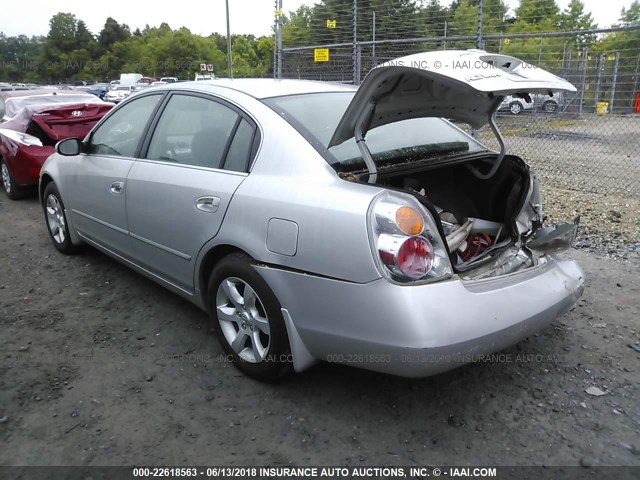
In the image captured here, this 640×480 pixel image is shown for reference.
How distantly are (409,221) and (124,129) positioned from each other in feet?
8.49

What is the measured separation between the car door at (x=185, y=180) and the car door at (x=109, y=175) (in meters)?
0.17

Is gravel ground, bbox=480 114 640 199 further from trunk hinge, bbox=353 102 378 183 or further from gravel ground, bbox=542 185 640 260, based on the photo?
trunk hinge, bbox=353 102 378 183

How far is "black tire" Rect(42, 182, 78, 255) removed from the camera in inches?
184

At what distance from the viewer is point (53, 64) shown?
7825 cm

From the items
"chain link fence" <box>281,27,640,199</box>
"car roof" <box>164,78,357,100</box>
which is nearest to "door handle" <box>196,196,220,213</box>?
"car roof" <box>164,78,357,100</box>

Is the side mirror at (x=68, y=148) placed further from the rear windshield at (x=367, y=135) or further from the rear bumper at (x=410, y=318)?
the rear bumper at (x=410, y=318)

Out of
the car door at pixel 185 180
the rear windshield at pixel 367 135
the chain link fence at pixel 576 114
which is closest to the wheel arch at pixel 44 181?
the car door at pixel 185 180

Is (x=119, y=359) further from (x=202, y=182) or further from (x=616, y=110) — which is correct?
(x=616, y=110)

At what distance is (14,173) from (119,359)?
5083mm

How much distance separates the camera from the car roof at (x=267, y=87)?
121 inches

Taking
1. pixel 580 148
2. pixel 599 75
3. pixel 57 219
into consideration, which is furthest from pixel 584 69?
pixel 57 219

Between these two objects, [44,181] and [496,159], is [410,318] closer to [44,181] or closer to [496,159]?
[496,159]

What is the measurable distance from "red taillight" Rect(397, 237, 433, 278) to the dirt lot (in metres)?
0.79

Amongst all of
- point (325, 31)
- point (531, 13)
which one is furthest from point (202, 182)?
point (325, 31)
